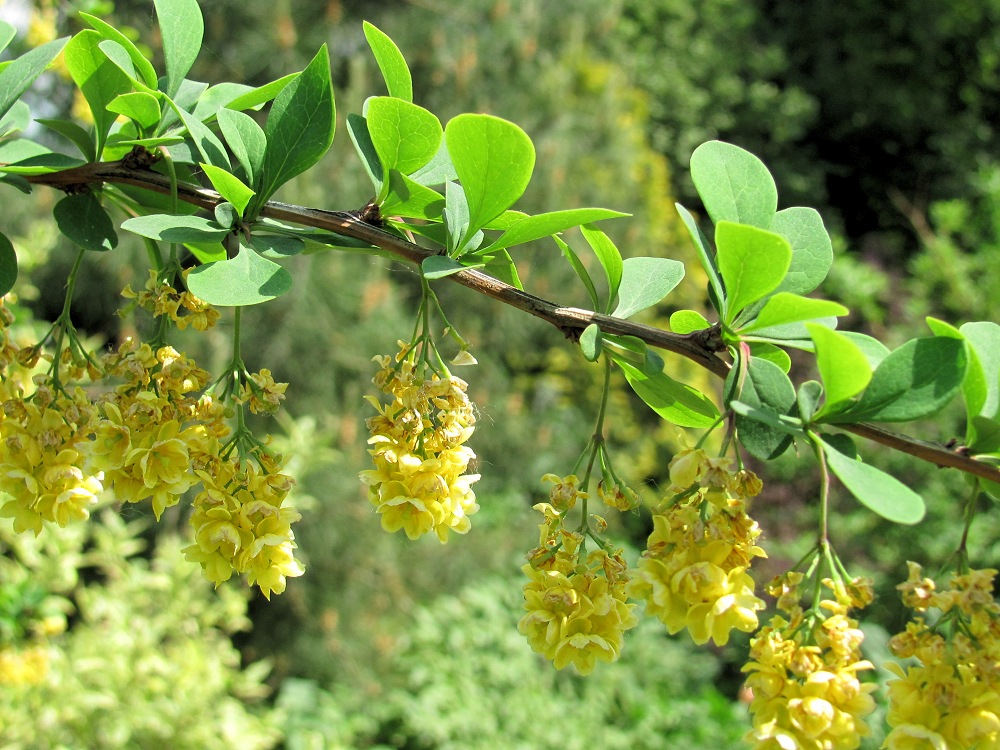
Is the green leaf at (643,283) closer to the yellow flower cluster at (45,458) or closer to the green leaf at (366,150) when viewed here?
the green leaf at (366,150)

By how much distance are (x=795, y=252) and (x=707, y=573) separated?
0.58 feet

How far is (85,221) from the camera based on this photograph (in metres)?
0.52

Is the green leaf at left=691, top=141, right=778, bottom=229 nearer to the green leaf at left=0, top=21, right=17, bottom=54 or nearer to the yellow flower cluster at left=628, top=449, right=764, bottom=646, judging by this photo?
the yellow flower cluster at left=628, top=449, right=764, bottom=646

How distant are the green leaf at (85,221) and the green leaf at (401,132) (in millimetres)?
196

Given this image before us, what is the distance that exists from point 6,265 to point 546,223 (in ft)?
1.08

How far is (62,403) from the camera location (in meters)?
0.51

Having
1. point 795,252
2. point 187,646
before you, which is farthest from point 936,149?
point 795,252

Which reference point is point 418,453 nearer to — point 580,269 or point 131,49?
point 580,269

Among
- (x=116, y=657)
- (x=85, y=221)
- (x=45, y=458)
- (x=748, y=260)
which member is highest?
(x=748, y=260)

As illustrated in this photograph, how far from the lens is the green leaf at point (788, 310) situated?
1.26 ft

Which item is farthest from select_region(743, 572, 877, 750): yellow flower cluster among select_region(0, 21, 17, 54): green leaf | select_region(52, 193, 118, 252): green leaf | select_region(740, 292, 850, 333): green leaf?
select_region(0, 21, 17, 54): green leaf

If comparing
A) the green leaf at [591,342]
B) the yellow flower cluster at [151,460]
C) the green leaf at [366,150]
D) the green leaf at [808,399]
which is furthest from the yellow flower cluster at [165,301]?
the green leaf at [808,399]

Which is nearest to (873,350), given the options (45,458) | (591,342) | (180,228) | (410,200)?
(591,342)

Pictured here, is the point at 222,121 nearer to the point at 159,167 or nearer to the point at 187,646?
the point at 159,167
